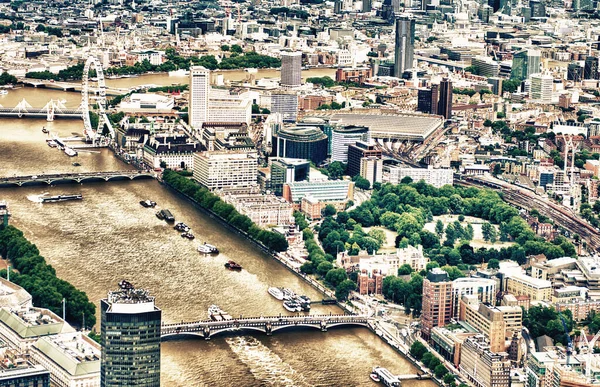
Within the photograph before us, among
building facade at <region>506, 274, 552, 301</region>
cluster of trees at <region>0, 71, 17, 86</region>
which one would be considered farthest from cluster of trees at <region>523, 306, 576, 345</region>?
cluster of trees at <region>0, 71, 17, 86</region>

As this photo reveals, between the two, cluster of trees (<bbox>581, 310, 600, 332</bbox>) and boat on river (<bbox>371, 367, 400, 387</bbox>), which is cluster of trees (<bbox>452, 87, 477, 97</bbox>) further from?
boat on river (<bbox>371, 367, 400, 387</bbox>)

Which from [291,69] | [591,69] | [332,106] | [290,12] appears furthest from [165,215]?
[290,12]

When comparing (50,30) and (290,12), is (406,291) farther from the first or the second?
(290,12)

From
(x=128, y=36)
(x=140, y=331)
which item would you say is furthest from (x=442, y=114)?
(x=140, y=331)

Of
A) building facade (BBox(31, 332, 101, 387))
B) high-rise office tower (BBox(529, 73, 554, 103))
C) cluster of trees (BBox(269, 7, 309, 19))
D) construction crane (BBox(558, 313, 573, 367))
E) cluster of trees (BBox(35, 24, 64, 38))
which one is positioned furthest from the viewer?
Answer: cluster of trees (BBox(269, 7, 309, 19))

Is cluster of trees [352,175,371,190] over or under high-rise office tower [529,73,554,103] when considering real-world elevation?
under

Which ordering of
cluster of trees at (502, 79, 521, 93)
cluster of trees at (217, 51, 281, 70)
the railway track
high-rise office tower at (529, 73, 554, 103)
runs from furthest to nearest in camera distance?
cluster of trees at (217, 51, 281, 70) < cluster of trees at (502, 79, 521, 93) < high-rise office tower at (529, 73, 554, 103) < the railway track

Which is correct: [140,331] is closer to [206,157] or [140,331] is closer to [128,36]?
[206,157]
